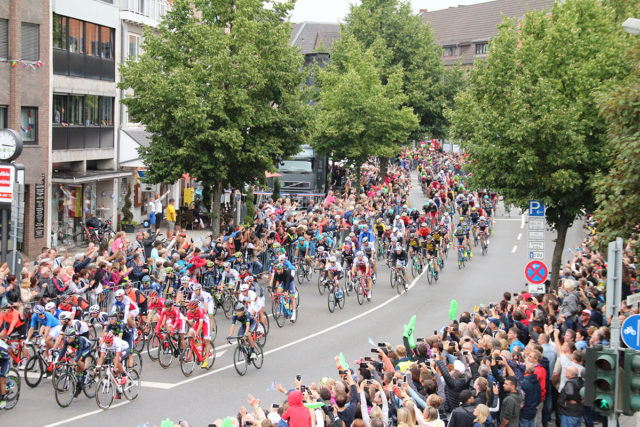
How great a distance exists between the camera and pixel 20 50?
29.0 metres

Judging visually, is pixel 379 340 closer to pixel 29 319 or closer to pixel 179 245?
pixel 179 245

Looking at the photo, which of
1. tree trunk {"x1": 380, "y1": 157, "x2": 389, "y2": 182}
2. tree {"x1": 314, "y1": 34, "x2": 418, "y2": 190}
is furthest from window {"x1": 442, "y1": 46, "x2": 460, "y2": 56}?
tree {"x1": 314, "y1": 34, "x2": 418, "y2": 190}

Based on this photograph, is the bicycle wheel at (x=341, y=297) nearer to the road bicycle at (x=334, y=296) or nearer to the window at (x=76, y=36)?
the road bicycle at (x=334, y=296)

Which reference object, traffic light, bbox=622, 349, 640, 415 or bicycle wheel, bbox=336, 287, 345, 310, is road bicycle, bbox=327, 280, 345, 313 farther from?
traffic light, bbox=622, 349, 640, 415

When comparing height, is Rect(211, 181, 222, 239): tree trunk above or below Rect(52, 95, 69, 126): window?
below

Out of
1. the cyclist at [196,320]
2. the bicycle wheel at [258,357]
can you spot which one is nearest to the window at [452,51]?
the bicycle wheel at [258,357]

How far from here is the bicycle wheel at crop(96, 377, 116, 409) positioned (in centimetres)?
1476

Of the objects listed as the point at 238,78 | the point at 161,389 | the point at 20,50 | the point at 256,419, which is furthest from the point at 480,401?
the point at 20,50

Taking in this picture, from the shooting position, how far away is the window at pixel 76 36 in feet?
107

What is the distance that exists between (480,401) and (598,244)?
4.62 m

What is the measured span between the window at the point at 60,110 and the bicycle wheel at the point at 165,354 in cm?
1661

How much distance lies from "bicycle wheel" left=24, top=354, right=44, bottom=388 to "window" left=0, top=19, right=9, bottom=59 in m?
15.7

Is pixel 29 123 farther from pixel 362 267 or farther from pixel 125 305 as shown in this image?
pixel 125 305

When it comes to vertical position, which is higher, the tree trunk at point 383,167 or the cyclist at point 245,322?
the tree trunk at point 383,167
